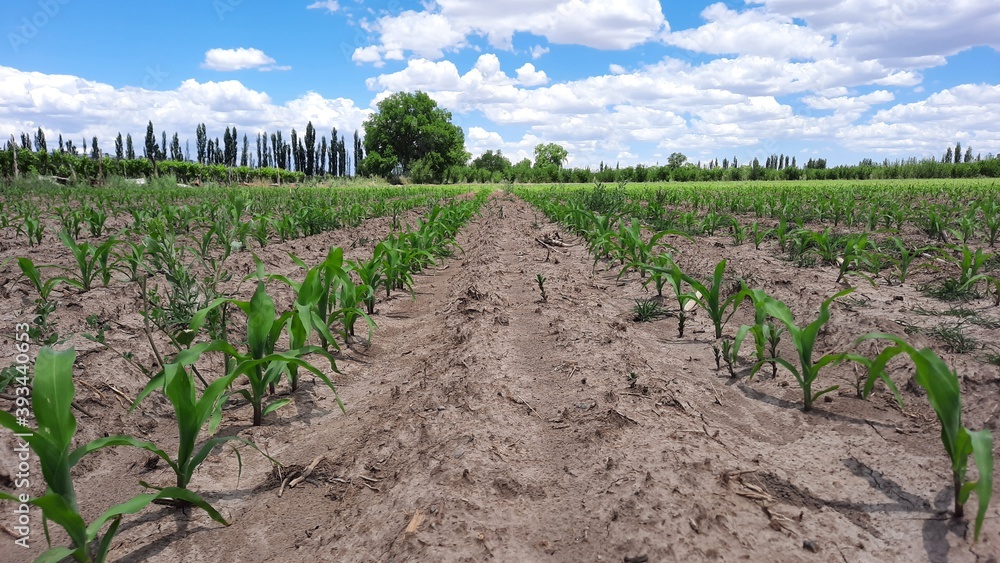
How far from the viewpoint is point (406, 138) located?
195 ft

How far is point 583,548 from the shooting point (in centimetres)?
158

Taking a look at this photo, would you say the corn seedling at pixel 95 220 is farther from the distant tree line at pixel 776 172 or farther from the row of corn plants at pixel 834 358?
Answer: the distant tree line at pixel 776 172

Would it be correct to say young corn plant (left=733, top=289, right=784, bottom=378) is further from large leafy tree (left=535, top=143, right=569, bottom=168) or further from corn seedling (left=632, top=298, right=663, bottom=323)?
large leafy tree (left=535, top=143, right=569, bottom=168)

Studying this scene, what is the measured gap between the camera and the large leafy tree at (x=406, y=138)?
57938mm

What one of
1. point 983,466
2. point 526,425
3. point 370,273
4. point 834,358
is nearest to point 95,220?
point 370,273

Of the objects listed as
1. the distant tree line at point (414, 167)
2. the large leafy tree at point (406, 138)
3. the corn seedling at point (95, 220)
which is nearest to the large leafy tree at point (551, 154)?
the distant tree line at point (414, 167)

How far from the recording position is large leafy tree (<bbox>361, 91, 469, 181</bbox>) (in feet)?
190

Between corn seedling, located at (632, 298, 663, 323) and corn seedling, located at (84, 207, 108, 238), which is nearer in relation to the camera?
corn seedling, located at (632, 298, 663, 323)

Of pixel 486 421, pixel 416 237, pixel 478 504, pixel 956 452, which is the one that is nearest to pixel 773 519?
pixel 956 452

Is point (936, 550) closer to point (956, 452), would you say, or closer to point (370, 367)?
point (956, 452)

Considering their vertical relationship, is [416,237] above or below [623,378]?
above

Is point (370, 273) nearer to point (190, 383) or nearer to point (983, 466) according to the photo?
point (190, 383)

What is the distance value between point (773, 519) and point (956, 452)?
20.8 inches
